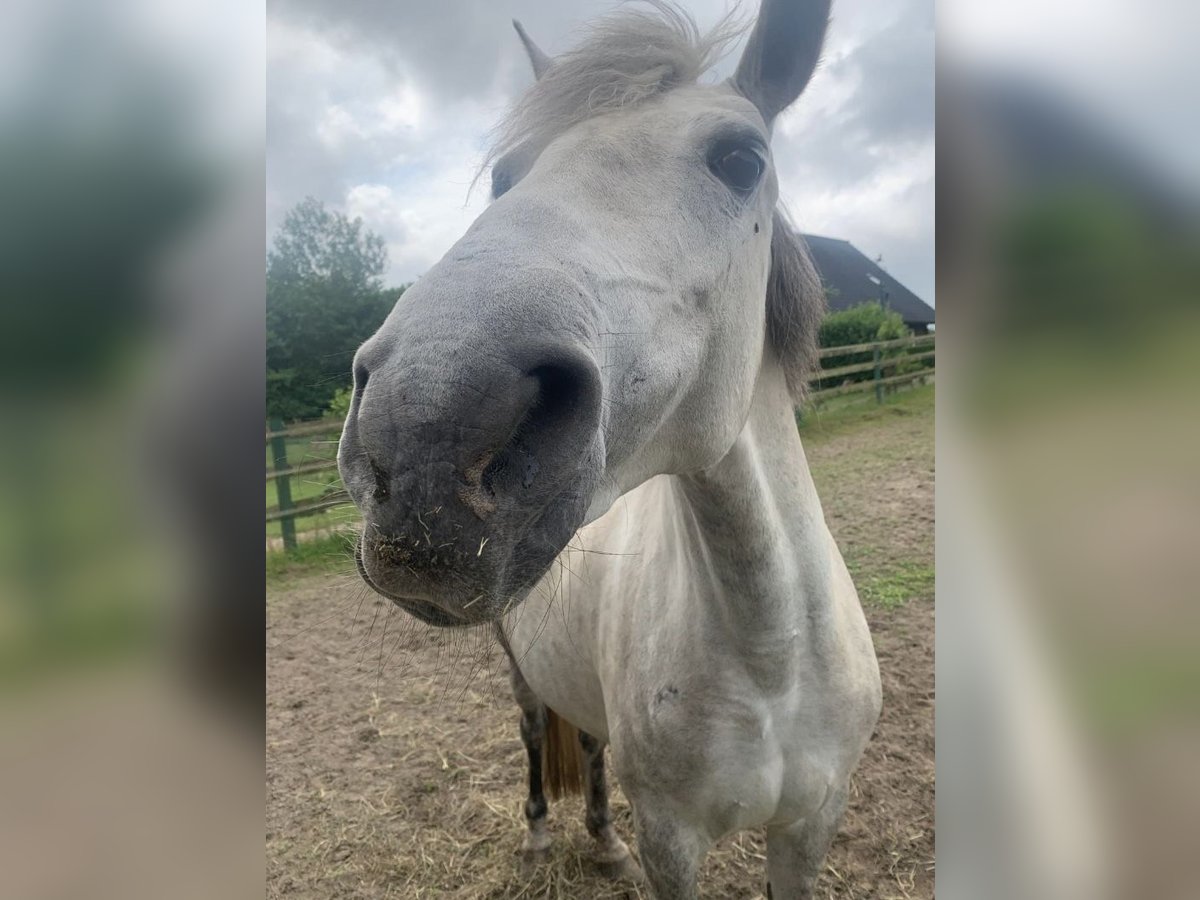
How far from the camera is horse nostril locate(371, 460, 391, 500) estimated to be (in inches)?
31.5

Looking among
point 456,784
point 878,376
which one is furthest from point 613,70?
point 878,376

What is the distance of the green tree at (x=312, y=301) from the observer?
16.7 feet

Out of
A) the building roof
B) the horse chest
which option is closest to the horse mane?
the horse chest

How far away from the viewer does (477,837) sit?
3.40 meters

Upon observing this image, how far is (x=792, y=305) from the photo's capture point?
1.67 meters

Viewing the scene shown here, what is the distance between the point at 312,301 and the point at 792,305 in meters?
5.89

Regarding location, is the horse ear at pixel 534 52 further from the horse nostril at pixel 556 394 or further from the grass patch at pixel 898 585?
the grass patch at pixel 898 585

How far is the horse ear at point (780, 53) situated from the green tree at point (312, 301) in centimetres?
237

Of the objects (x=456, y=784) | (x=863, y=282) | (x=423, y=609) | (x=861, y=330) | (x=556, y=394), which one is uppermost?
(x=863, y=282)

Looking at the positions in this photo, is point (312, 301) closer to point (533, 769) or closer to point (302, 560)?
point (302, 560)
